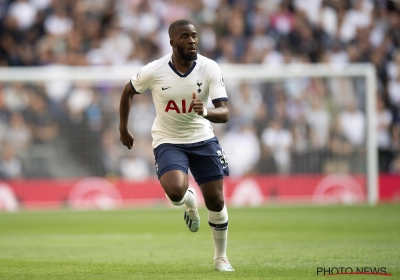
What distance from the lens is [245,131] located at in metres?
22.5

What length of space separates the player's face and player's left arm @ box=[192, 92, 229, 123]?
60 centimetres

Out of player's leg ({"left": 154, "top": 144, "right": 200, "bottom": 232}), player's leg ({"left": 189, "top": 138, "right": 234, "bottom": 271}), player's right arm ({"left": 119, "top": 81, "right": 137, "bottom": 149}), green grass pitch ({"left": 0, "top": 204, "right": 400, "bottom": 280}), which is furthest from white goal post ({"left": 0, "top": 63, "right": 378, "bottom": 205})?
player's leg ({"left": 189, "top": 138, "right": 234, "bottom": 271})

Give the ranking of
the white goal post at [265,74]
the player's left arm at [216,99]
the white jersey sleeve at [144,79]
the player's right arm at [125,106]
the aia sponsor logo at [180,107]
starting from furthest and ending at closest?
the white goal post at [265,74] < the player's right arm at [125,106] < the white jersey sleeve at [144,79] < the aia sponsor logo at [180,107] < the player's left arm at [216,99]

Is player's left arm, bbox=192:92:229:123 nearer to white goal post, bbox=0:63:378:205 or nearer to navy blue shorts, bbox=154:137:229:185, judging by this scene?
navy blue shorts, bbox=154:137:229:185

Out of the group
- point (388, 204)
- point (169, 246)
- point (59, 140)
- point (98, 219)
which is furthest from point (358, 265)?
point (59, 140)

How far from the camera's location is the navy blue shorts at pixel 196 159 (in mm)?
9273

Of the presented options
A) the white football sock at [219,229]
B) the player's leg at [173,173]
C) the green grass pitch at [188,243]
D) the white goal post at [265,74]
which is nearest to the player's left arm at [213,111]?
the player's leg at [173,173]

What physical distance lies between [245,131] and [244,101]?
87cm

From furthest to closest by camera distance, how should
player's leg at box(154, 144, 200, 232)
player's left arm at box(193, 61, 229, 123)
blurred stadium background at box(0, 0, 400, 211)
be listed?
blurred stadium background at box(0, 0, 400, 211), player's leg at box(154, 144, 200, 232), player's left arm at box(193, 61, 229, 123)

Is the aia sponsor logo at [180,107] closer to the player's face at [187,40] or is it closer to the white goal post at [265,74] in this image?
the player's face at [187,40]

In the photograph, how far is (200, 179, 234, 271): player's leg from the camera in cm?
923

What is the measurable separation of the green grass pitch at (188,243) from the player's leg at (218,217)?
8.5 inches

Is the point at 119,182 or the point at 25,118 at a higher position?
the point at 25,118

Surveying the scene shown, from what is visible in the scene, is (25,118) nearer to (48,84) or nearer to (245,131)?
(48,84)
